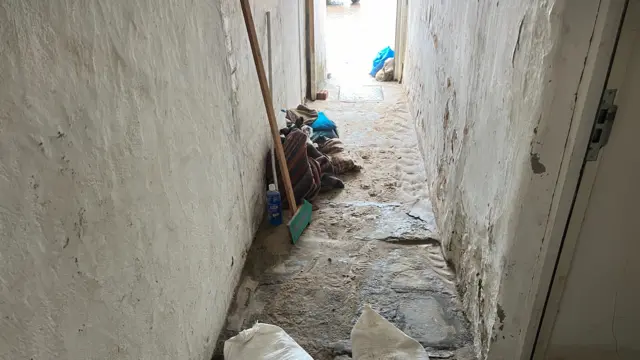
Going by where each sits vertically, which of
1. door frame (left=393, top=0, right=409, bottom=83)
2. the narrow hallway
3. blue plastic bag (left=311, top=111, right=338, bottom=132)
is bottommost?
the narrow hallway

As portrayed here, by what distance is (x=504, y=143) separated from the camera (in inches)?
58.8

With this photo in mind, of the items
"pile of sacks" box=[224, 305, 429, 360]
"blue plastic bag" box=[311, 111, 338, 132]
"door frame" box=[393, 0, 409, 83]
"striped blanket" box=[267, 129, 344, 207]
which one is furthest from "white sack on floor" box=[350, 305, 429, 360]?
"door frame" box=[393, 0, 409, 83]

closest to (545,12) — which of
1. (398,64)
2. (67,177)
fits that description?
(67,177)

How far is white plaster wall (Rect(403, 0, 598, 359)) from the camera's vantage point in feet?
3.92

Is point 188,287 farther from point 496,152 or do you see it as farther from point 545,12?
point 545,12

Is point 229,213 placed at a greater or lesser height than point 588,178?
lesser

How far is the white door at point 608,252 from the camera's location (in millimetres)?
1165

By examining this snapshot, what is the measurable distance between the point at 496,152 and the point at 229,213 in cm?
106

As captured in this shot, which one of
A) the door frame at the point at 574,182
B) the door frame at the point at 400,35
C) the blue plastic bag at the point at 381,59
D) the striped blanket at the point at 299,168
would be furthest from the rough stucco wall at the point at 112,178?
the blue plastic bag at the point at 381,59

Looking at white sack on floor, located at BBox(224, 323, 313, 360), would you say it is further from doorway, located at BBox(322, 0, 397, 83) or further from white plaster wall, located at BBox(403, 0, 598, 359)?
doorway, located at BBox(322, 0, 397, 83)

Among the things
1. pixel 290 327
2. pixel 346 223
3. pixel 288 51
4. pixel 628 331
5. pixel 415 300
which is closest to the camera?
pixel 628 331

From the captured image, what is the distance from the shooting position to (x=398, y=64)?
4.95 meters

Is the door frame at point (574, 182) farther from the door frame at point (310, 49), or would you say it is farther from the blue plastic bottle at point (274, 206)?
the door frame at point (310, 49)

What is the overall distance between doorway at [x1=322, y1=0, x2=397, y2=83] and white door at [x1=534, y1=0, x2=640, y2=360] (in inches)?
152
